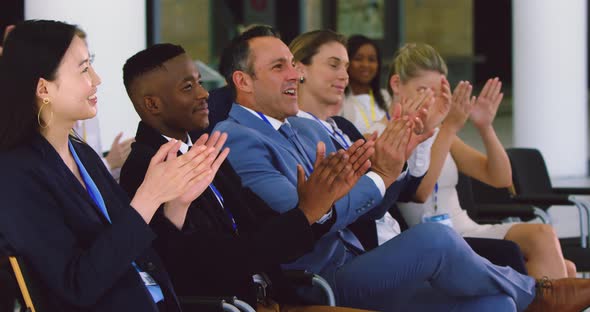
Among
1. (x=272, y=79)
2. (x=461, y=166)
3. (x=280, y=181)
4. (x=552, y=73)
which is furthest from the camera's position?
(x=552, y=73)

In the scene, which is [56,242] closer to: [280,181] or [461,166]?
[280,181]

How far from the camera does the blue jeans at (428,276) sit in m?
2.75

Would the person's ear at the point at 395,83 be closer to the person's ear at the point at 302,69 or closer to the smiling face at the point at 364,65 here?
the person's ear at the point at 302,69

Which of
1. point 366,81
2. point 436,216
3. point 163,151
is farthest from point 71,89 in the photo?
point 366,81

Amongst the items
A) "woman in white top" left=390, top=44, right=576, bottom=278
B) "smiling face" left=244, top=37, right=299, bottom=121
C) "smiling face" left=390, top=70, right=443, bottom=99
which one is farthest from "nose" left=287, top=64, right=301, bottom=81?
"smiling face" left=390, top=70, right=443, bottom=99

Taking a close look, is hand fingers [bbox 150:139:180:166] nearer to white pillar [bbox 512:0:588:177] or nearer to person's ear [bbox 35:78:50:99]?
person's ear [bbox 35:78:50:99]

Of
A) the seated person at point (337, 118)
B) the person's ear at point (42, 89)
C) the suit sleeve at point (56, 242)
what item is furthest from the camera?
the seated person at point (337, 118)

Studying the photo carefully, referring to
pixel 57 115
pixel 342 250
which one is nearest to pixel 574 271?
pixel 342 250

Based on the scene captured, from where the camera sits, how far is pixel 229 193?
2.73 meters

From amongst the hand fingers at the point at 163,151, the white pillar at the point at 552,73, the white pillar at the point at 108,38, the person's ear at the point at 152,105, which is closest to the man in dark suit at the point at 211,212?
the person's ear at the point at 152,105

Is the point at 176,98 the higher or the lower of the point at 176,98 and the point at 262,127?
the higher

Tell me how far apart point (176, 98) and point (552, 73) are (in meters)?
6.67

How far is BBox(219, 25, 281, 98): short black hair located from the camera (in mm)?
3305

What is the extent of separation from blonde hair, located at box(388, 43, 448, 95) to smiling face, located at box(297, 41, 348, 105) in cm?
48
